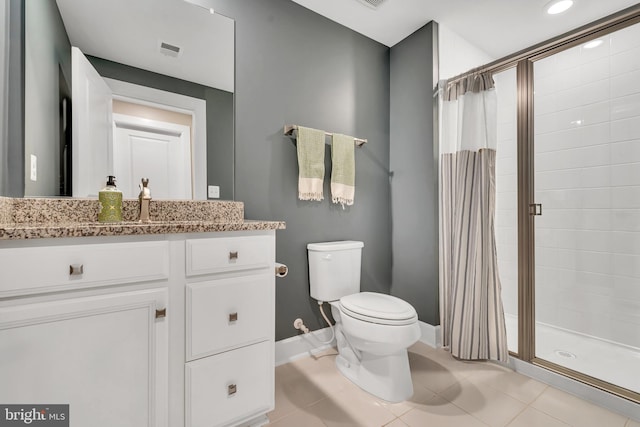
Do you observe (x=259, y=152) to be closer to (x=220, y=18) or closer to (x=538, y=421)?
(x=220, y=18)

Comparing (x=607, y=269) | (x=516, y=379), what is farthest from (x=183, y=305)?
(x=607, y=269)

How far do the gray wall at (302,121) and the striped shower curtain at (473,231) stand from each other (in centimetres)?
58

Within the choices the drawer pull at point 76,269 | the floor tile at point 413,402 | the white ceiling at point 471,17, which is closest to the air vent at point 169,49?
the white ceiling at point 471,17

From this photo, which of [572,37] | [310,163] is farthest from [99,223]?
[572,37]

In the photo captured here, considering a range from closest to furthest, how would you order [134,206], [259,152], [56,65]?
[56,65], [134,206], [259,152]

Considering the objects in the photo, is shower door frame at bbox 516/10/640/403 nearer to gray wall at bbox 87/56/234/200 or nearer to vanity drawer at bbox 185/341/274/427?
vanity drawer at bbox 185/341/274/427

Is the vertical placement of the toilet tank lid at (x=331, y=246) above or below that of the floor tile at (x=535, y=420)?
above

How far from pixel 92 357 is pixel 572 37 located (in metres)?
2.54

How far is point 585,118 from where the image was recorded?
2018 mm

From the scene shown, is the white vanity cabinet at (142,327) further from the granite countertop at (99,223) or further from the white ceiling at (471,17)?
the white ceiling at (471,17)

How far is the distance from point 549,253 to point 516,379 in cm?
105

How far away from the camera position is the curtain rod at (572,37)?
1.32 m

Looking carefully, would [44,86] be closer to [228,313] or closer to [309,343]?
[228,313]

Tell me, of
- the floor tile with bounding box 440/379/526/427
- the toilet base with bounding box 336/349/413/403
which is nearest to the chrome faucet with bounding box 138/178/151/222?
the toilet base with bounding box 336/349/413/403
